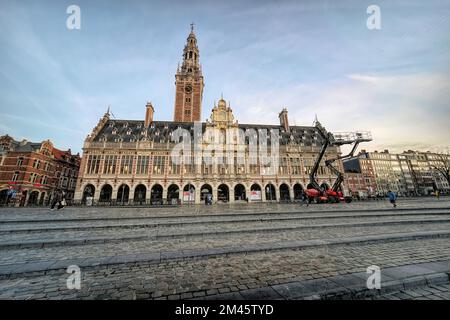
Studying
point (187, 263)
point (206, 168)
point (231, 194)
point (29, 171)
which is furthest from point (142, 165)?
point (187, 263)

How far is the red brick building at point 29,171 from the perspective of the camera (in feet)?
105

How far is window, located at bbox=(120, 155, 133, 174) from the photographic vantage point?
31391 mm

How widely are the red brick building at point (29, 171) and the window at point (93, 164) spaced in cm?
1127

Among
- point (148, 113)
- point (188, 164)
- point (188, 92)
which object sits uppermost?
point (188, 92)

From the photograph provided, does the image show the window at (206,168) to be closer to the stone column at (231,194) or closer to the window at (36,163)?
the stone column at (231,194)

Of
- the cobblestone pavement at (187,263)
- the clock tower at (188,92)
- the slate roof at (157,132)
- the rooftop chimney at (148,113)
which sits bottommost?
the cobblestone pavement at (187,263)

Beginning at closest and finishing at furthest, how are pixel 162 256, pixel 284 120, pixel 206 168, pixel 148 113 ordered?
pixel 162 256 → pixel 206 168 → pixel 148 113 → pixel 284 120

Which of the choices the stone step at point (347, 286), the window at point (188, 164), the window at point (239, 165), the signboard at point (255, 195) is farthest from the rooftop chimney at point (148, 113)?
the stone step at point (347, 286)

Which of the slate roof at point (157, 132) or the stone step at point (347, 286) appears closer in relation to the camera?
the stone step at point (347, 286)

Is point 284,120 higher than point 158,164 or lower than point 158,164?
higher

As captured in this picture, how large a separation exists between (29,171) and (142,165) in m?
21.1

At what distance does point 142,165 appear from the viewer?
32.2 metres

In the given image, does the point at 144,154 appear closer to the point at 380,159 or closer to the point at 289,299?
the point at 289,299

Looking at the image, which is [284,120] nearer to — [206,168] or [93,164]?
[206,168]
